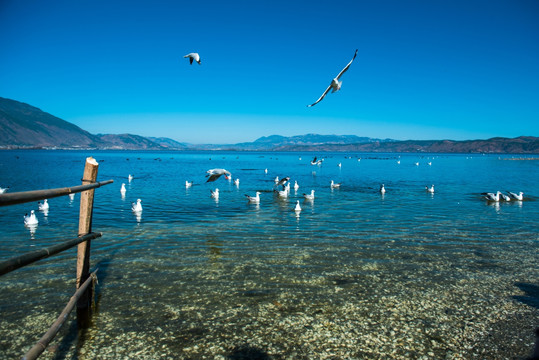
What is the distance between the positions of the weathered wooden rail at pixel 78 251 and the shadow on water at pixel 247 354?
324 cm

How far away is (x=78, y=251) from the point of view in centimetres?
671

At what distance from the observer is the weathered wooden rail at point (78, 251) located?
4.09 m

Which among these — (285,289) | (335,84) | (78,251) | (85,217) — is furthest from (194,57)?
(285,289)

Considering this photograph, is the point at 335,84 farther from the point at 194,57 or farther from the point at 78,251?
the point at 78,251

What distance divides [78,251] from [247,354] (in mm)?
4170

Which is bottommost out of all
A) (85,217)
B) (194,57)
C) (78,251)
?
(78,251)

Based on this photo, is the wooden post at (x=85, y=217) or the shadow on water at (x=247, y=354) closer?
the shadow on water at (x=247, y=354)

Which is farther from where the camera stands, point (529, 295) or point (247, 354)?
point (529, 295)

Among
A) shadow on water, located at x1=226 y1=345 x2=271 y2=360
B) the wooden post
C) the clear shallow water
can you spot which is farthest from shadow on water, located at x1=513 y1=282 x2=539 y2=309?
the wooden post

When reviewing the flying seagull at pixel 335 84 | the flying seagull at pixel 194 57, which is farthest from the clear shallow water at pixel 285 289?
the flying seagull at pixel 194 57

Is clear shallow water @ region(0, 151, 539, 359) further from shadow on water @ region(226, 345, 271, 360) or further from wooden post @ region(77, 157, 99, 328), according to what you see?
wooden post @ region(77, 157, 99, 328)

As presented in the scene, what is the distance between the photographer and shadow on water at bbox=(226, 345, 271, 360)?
21.2ft

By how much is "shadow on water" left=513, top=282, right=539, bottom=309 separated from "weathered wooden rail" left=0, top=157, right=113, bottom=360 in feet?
36.9

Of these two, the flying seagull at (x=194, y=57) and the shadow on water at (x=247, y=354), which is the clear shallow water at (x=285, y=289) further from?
the flying seagull at (x=194, y=57)
